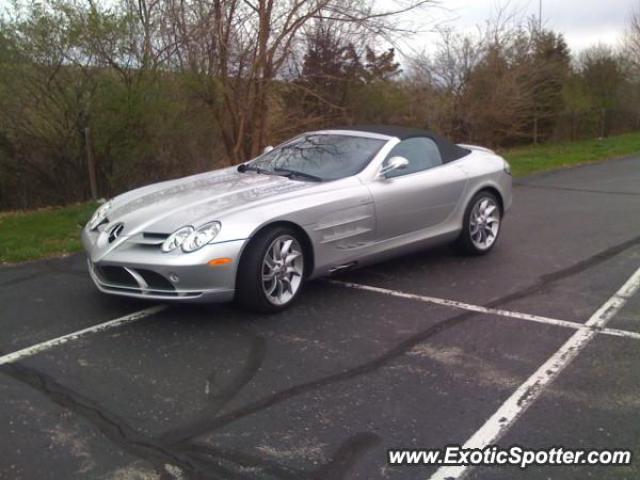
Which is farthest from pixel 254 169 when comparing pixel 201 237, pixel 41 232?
pixel 41 232

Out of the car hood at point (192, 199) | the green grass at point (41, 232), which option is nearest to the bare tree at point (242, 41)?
the green grass at point (41, 232)

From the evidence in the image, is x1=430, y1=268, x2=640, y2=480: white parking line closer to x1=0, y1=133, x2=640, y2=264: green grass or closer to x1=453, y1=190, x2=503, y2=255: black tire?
x1=453, y1=190, x2=503, y2=255: black tire

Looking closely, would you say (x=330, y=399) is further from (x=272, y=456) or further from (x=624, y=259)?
(x=624, y=259)

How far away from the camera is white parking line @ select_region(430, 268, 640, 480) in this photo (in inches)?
118

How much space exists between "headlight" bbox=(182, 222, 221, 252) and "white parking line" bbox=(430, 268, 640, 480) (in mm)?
2206

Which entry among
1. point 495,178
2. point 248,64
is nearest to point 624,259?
point 495,178

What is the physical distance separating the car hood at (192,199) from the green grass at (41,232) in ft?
6.01

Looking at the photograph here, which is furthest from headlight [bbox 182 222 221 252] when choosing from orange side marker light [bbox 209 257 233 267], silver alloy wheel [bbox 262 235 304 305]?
silver alloy wheel [bbox 262 235 304 305]

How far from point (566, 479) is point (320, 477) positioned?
1.07m

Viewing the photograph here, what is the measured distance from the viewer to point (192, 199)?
488 cm

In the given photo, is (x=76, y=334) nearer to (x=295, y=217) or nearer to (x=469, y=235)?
(x=295, y=217)

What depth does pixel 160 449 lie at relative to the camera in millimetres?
2938

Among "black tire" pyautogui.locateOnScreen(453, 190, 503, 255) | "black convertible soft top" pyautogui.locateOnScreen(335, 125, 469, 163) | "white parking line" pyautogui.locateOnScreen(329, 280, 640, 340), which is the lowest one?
"white parking line" pyautogui.locateOnScreen(329, 280, 640, 340)

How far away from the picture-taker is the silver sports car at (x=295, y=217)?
14.4 ft
